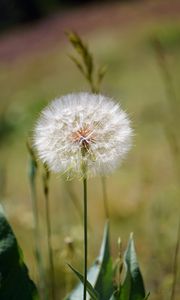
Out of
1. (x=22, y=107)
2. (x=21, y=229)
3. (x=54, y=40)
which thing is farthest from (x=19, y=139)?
(x=54, y=40)

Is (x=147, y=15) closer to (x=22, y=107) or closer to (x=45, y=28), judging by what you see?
(x=45, y=28)

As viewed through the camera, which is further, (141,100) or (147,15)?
(147,15)

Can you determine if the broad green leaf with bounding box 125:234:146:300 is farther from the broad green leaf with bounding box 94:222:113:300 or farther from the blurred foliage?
the blurred foliage

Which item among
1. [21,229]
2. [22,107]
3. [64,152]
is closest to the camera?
[64,152]

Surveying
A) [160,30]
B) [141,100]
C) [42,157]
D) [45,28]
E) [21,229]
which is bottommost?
[21,229]

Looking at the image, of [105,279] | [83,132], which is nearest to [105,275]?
[105,279]

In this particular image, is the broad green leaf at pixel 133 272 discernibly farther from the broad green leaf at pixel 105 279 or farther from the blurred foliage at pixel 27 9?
the blurred foliage at pixel 27 9
